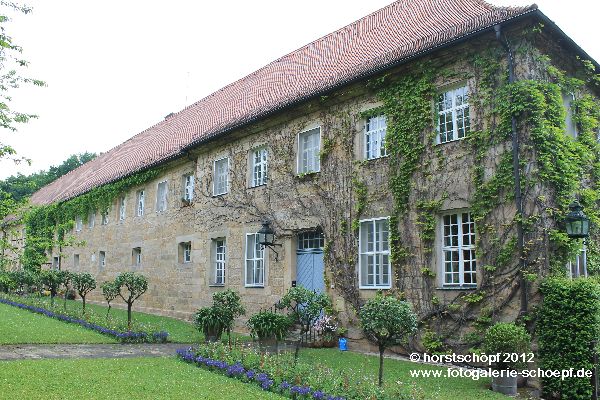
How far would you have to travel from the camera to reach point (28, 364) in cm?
874

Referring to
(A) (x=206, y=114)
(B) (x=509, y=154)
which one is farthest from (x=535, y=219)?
(A) (x=206, y=114)

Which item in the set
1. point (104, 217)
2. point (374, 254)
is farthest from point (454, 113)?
point (104, 217)

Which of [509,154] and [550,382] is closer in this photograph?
[550,382]

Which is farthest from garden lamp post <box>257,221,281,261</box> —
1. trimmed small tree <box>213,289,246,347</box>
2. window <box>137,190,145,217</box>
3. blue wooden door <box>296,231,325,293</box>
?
window <box>137,190,145,217</box>

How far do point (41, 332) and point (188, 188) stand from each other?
315 inches

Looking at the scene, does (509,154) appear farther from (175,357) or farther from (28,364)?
(28,364)

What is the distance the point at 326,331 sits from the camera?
40.7 feet

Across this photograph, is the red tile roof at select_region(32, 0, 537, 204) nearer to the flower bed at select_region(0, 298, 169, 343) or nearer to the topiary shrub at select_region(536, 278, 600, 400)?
the topiary shrub at select_region(536, 278, 600, 400)

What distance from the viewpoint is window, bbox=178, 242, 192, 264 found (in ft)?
63.6

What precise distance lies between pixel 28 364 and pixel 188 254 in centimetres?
1076

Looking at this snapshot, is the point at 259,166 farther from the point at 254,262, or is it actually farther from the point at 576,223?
the point at 576,223

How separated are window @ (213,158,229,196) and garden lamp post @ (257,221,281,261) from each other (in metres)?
3.19

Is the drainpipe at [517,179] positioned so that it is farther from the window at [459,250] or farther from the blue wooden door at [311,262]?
the blue wooden door at [311,262]

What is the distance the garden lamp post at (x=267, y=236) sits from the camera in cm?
1448
